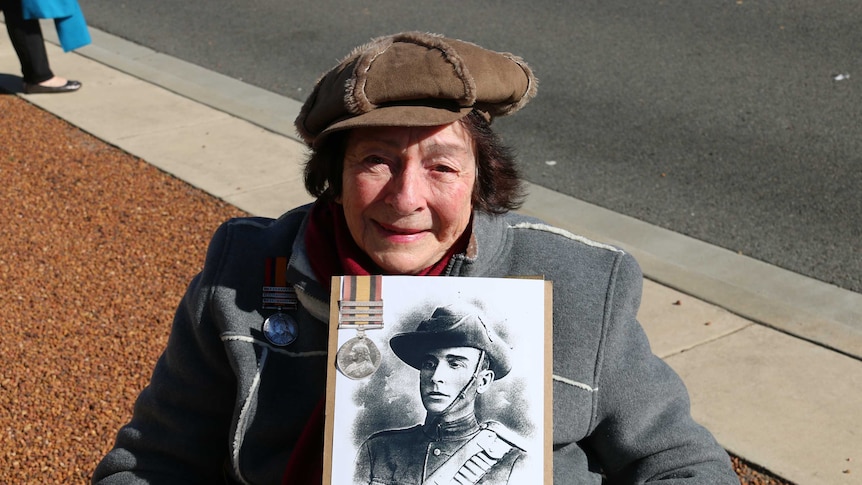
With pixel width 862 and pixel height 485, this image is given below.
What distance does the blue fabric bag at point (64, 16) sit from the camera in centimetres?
791

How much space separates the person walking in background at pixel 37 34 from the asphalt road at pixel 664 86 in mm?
1129

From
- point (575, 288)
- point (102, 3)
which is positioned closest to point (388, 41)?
point (575, 288)

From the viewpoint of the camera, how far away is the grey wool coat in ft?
6.63

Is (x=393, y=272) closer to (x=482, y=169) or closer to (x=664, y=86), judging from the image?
(x=482, y=169)

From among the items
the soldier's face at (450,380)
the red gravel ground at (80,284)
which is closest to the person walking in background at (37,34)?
the red gravel ground at (80,284)

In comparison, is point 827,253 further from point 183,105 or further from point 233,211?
point 183,105

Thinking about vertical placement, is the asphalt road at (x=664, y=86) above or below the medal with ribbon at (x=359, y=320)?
below

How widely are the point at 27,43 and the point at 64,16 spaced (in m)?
0.36

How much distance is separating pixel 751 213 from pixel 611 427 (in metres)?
3.85

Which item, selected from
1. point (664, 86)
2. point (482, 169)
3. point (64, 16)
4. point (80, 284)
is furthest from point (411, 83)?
point (64, 16)

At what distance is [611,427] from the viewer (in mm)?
2049

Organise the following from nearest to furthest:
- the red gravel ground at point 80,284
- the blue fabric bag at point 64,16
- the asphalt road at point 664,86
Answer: the red gravel ground at point 80,284
the asphalt road at point 664,86
the blue fabric bag at point 64,16

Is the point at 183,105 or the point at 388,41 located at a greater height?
the point at 388,41

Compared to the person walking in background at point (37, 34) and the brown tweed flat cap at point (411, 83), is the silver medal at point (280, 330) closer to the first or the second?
the brown tweed flat cap at point (411, 83)
